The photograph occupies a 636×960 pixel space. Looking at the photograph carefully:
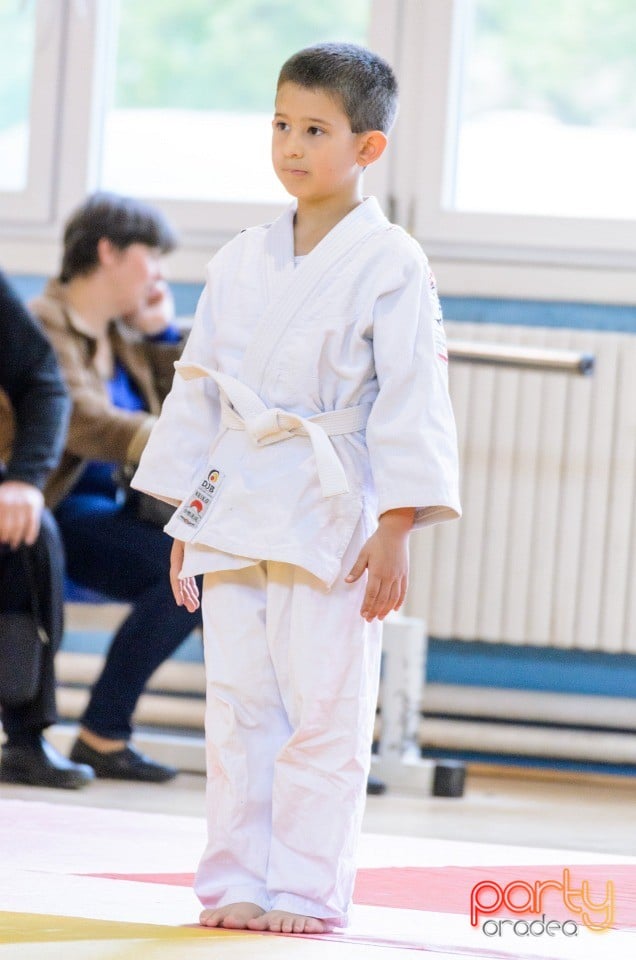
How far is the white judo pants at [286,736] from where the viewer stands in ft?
4.37

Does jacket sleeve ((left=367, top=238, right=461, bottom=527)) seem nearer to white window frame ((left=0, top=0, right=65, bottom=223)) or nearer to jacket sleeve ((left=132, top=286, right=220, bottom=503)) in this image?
jacket sleeve ((left=132, top=286, right=220, bottom=503))

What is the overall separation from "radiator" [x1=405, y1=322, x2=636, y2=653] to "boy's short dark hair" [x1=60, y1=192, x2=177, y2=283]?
72 cm

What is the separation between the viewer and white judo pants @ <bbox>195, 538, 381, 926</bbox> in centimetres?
133

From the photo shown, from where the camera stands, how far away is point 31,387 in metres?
2.41

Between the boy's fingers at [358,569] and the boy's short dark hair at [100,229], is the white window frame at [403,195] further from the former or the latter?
the boy's fingers at [358,569]

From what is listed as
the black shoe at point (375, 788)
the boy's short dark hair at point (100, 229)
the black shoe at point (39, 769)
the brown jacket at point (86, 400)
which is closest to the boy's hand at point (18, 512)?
the brown jacket at point (86, 400)

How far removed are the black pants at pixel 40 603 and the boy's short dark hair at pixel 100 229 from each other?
630 mm

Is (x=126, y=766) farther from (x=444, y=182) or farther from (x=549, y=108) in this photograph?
(x=549, y=108)

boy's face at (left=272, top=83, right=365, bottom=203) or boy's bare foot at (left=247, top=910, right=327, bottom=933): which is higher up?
boy's face at (left=272, top=83, right=365, bottom=203)

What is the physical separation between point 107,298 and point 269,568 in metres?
1.51

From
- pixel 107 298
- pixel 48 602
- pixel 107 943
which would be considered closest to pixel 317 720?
pixel 107 943

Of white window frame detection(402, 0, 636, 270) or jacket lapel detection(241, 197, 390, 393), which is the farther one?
white window frame detection(402, 0, 636, 270)

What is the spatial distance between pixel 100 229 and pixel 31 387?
1.63 ft
